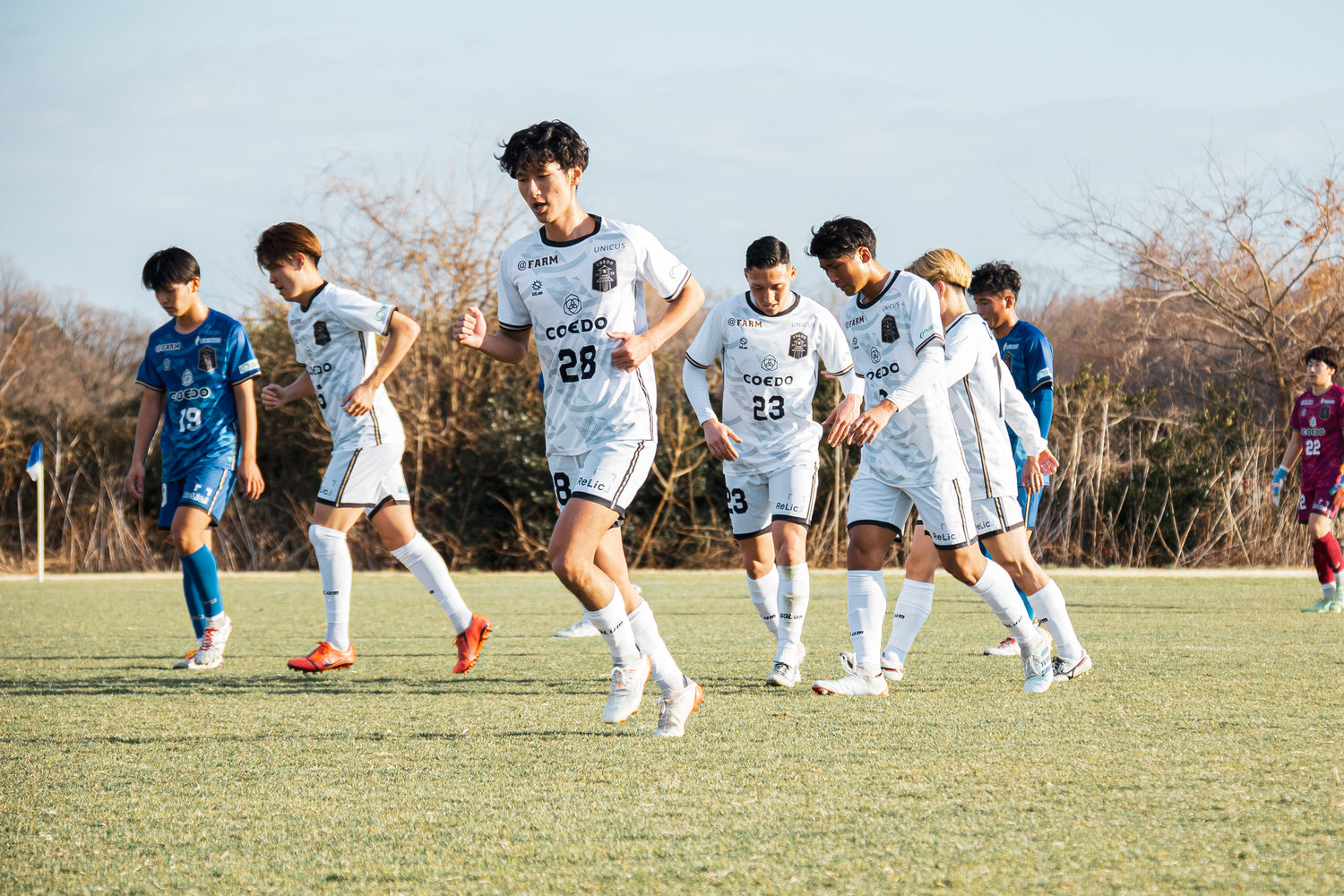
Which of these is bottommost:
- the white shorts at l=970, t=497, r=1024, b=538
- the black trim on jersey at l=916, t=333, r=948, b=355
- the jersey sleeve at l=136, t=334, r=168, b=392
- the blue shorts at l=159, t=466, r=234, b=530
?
the blue shorts at l=159, t=466, r=234, b=530

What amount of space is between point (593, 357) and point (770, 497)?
6.54 feet

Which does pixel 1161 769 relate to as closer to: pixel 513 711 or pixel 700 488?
pixel 513 711

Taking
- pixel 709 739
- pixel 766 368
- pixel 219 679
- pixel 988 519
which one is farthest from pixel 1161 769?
pixel 219 679

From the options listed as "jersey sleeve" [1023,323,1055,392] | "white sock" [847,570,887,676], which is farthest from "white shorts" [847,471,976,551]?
"jersey sleeve" [1023,323,1055,392]

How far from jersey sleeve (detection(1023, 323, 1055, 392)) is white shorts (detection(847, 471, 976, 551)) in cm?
179

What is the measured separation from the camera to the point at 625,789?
137 inches

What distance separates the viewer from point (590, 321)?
170 inches

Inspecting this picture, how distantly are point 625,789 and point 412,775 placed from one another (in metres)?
0.71

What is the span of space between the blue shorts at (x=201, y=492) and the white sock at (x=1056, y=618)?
4096 mm

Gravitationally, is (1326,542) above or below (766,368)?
below

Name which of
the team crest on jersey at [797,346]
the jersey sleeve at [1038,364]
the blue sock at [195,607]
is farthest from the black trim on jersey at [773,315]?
the blue sock at [195,607]

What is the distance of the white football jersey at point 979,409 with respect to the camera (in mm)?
5285

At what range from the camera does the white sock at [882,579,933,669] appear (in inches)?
216

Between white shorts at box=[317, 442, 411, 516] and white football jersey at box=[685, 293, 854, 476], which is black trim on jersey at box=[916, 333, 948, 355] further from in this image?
white shorts at box=[317, 442, 411, 516]
